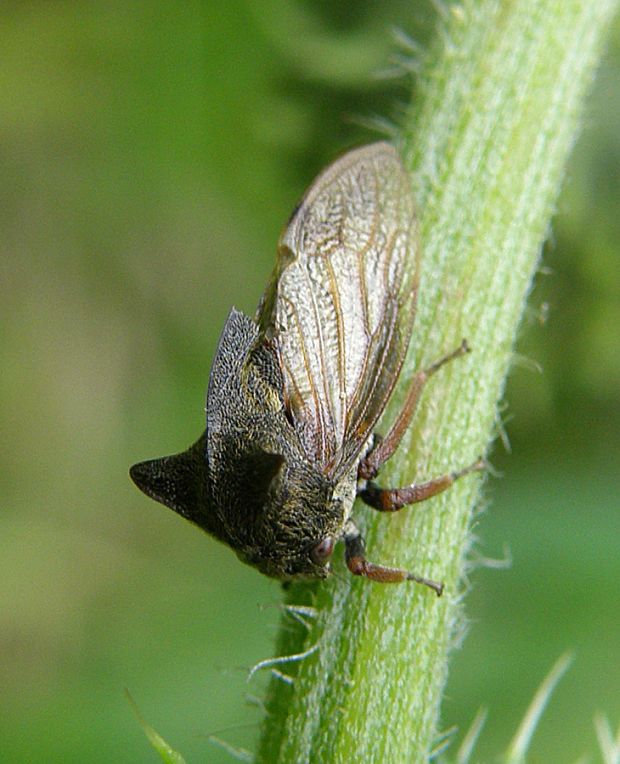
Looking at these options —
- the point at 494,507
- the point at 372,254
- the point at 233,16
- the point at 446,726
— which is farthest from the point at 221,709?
the point at 233,16

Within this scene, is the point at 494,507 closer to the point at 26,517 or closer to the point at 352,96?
the point at 352,96

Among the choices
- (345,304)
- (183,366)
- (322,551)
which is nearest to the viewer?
(322,551)

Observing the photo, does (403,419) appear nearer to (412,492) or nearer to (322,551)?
(412,492)

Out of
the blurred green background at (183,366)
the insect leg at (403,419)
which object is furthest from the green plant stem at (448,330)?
the blurred green background at (183,366)

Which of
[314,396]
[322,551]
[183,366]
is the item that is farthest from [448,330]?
[183,366]

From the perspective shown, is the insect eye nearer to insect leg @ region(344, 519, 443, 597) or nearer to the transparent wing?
insect leg @ region(344, 519, 443, 597)

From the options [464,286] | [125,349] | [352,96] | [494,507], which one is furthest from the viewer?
[125,349]

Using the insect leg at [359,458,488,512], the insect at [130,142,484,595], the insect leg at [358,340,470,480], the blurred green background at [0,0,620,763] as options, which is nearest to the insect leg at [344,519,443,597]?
the insect at [130,142,484,595]
